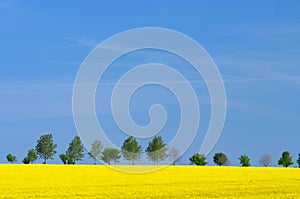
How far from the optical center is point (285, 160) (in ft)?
417

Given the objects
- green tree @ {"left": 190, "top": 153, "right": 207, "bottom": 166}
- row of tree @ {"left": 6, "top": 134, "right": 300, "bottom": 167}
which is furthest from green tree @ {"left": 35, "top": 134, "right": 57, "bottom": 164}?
green tree @ {"left": 190, "top": 153, "right": 207, "bottom": 166}

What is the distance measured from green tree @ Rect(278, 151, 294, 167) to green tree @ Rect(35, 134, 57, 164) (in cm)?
5529

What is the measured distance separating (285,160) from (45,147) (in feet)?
192

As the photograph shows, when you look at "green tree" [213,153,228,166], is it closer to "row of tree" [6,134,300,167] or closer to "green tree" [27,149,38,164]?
"row of tree" [6,134,300,167]

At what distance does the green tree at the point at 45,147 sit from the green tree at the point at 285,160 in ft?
181

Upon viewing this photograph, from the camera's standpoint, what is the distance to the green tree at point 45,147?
5143 inches

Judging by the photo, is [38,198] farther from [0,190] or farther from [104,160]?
[104,160]

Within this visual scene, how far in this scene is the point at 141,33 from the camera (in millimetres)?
32156

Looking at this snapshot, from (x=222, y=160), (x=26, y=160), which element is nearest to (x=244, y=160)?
(x=222, y=160)

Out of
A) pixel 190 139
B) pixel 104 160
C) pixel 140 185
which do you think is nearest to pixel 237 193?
pixel 190 139

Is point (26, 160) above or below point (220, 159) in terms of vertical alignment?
below

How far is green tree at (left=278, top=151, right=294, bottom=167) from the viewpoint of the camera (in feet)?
416

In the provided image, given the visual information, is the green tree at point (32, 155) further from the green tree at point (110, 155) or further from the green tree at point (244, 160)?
the green tree at point (244, 160)

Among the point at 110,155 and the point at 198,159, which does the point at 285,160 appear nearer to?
the point at 198,159
